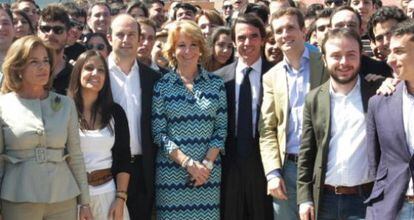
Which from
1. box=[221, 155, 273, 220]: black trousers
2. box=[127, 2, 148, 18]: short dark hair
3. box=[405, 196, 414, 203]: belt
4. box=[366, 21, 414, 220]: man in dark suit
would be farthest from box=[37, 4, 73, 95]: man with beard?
box=[405, 196, 414, 203]: belt

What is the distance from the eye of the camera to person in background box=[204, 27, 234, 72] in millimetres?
6137

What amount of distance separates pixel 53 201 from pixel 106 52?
2.43 m

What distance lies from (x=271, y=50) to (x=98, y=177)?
2.10 meters

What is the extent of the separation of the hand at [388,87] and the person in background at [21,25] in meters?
4.57

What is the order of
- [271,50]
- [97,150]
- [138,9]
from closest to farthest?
[97,150], [271,50], [138,9]

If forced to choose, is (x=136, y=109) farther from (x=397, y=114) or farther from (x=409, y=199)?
(x=409, y=199)

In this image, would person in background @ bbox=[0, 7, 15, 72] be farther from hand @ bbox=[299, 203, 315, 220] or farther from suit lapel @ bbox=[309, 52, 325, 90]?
hand @ bbox=[299, 203, 315, 220]


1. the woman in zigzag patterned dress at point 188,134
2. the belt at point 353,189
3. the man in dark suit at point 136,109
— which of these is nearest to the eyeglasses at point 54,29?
the man in dark suit at point 136,109

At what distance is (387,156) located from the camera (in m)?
3.82

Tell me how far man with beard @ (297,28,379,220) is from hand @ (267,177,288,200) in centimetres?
30

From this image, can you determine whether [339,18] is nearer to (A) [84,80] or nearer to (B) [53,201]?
(A) [84,80]

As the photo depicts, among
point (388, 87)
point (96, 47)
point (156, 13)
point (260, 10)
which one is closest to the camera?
point (388, 87)

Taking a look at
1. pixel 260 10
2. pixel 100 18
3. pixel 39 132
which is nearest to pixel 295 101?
pixel 39 132

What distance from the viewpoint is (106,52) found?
6188 mm
